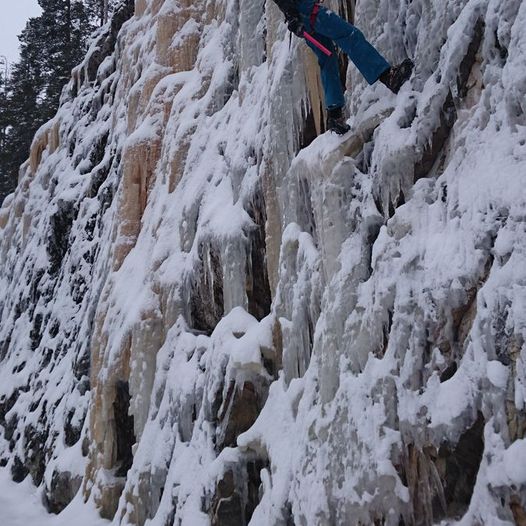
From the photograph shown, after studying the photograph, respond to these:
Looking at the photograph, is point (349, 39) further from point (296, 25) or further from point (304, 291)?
point (304, 291)

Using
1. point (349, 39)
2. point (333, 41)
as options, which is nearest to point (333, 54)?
point (333, 41)

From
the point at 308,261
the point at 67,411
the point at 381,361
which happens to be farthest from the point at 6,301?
the point at 381,361

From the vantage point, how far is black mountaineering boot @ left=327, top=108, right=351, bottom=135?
476 cm

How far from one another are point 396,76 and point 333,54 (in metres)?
0.67

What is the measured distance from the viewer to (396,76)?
449 centimetres

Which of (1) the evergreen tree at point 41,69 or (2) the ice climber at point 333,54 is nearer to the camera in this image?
(2) the ice climber at point 333,54

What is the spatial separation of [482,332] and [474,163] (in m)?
1.04

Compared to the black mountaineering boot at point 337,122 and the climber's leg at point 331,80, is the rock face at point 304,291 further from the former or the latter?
the climber's leg at point 331,80

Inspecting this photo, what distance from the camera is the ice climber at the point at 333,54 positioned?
4504 millimetres

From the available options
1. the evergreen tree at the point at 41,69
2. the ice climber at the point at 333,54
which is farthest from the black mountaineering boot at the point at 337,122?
the evergreen tree at the point at 41,69

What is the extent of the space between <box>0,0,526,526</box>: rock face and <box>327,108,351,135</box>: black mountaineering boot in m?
0.11

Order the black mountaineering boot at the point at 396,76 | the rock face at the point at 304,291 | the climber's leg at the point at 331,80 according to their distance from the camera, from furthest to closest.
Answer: the climber's leg at the point at 331,80 → the black mountaineering boot at the point at 396,76 → the rock face at the point at 304,291

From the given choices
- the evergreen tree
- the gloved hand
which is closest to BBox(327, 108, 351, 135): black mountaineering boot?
the gloved hand

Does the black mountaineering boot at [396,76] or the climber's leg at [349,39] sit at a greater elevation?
the climber's leg at [349,39]
